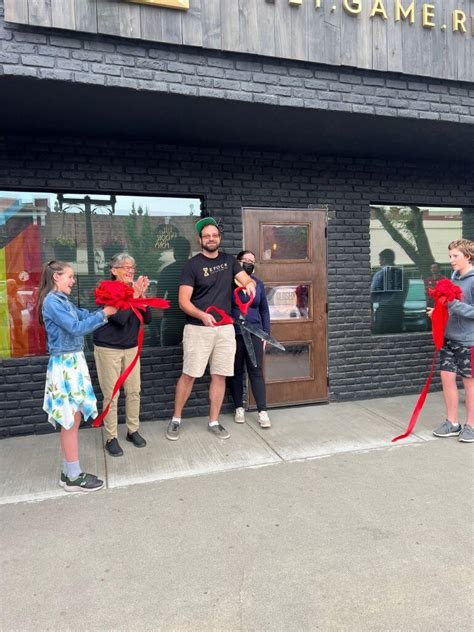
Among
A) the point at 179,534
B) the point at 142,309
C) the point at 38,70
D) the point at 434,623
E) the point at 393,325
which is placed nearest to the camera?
the point at 434,623

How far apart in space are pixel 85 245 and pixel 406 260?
374cm

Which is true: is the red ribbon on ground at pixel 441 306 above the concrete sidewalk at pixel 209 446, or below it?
above

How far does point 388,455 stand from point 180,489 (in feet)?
5.86

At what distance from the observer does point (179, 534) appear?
2.99 m

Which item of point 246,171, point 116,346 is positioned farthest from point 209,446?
point 246,171

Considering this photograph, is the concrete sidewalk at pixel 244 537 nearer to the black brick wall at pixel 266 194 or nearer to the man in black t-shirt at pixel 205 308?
the man in black t-shirt at pixel 205 308

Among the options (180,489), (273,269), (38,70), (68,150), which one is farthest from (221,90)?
(180,489)

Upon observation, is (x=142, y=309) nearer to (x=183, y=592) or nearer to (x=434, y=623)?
(x=183, y=592)

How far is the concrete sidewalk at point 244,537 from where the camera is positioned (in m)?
2.31

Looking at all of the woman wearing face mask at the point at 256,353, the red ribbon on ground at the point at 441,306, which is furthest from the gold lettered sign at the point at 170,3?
the red ribbon on ground at the point at 441,306

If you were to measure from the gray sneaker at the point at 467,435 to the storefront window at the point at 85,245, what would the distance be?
287 cm

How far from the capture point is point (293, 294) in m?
5.48

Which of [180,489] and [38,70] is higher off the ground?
[38,70]

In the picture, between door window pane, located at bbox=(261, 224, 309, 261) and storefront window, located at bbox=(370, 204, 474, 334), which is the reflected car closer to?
storefront window, located at bbox=(370, 204, 474, 334)
